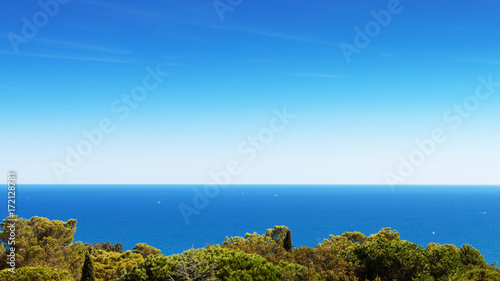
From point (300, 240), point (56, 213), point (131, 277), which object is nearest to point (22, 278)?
point (131, 277)

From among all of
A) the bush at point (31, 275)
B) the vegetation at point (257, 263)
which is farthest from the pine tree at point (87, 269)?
the bush at point (31, 275)

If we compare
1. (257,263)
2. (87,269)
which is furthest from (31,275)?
(257,263)

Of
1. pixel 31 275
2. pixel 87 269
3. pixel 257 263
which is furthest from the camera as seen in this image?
pixel 87 269

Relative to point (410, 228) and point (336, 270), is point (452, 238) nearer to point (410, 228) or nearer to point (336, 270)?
point (410, 228)

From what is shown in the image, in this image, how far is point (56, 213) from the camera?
166750 mm

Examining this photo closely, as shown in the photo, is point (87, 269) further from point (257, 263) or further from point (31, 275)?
point (257, 263)

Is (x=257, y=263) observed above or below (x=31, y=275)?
below

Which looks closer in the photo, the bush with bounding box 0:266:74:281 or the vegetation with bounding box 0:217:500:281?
the vegetation with bounding box 0:217:500:281

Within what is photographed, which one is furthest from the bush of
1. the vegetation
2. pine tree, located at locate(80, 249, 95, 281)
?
pine tree, located at locate(80, 249, 95, 281)

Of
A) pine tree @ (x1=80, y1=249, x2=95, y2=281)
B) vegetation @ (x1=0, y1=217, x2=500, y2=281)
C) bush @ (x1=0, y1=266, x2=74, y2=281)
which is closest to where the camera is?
vegetation @ (x1=0, y1=217, x2=500, y2=281)

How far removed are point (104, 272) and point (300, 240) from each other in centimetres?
7415

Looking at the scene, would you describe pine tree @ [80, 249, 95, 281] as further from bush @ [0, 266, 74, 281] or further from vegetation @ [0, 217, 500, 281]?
bush @ [0, 266, 74, 281]

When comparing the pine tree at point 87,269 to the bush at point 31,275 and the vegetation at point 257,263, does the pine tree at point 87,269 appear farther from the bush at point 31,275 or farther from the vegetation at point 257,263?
the bush at point 31,275

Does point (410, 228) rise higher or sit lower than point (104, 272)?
higher
